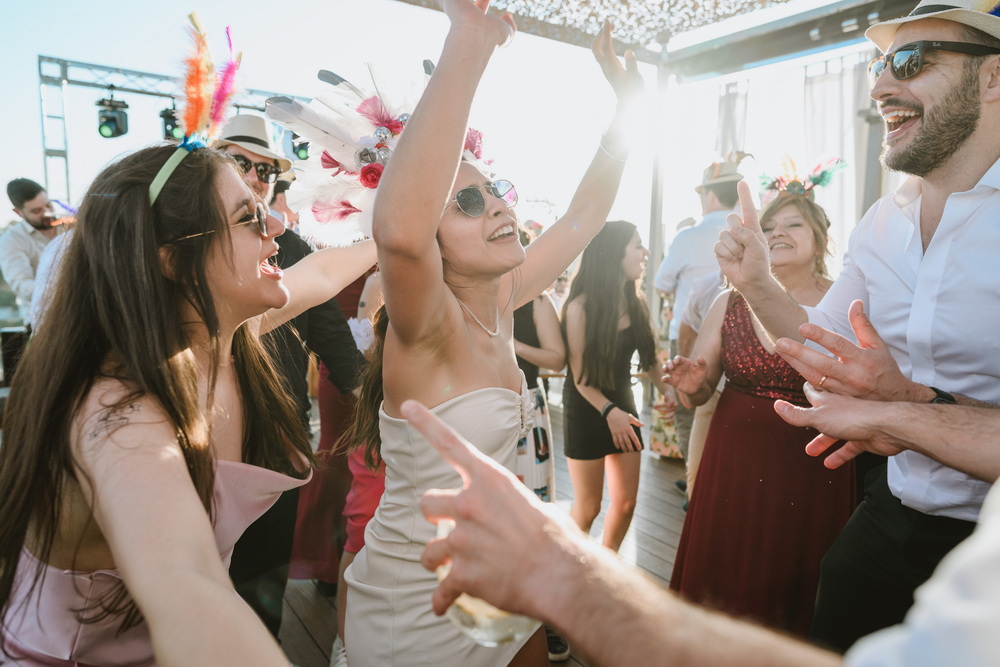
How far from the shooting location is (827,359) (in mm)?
1501

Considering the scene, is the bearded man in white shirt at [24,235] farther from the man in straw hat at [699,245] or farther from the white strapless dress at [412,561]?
the white strapless dress at [412,561]

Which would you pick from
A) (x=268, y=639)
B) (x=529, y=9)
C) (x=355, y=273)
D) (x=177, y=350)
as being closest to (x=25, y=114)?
(x=529, y=9)

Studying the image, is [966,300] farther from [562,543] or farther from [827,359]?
Result: [562,543]

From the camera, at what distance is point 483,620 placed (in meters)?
0.81

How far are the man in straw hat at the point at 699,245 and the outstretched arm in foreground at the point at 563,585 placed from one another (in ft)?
12.6

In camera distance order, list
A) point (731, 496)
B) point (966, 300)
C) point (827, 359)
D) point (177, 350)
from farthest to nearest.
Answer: point (731, 496) → point (966, 300) → point (827, 359) → point (177, 350)

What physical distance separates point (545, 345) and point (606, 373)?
43 cm

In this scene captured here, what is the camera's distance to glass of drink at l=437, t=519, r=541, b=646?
0.80 m

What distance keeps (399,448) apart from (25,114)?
9.41m

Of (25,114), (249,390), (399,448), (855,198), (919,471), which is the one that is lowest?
(919,471)

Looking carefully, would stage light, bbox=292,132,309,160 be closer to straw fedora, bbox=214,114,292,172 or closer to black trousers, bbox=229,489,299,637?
straw fedora, bbox=214,114,292,172

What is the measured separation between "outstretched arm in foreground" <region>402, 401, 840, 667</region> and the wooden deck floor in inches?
96.6

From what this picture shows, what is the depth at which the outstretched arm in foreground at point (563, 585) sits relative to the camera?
63 cm

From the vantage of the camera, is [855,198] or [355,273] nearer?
[355,273]
